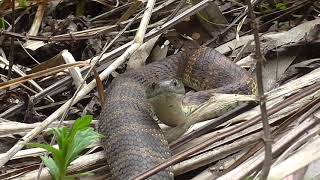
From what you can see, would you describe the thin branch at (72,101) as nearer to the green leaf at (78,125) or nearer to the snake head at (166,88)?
the snake head at (166,88)

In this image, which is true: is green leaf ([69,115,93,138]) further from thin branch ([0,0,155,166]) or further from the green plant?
thin branch ([0,0,155,166])

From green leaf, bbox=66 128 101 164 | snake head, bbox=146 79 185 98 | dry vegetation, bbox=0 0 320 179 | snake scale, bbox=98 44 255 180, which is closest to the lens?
green leaf, bbox=66 128 101 164

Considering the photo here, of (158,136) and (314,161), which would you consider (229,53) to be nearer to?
(158,136)

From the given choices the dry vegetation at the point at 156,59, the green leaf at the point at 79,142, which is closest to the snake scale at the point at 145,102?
the dry vegetation at the point at 156,59

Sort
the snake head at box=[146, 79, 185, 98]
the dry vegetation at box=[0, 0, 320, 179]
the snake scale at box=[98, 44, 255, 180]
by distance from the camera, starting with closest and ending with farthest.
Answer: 1. the dry vegetation at box=[0, 0, 320, 179]
2. the snake scale at box=[98, 44, 255, 180]
3. the snake head at box=[146, 79, 185, 98]

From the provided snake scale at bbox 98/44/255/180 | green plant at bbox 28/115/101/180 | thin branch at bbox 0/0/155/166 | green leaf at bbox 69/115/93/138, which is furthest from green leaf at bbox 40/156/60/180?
snake scale at bbox 98/44/255/180

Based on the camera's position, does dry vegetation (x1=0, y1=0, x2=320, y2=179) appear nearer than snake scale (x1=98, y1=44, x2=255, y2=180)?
Yes
